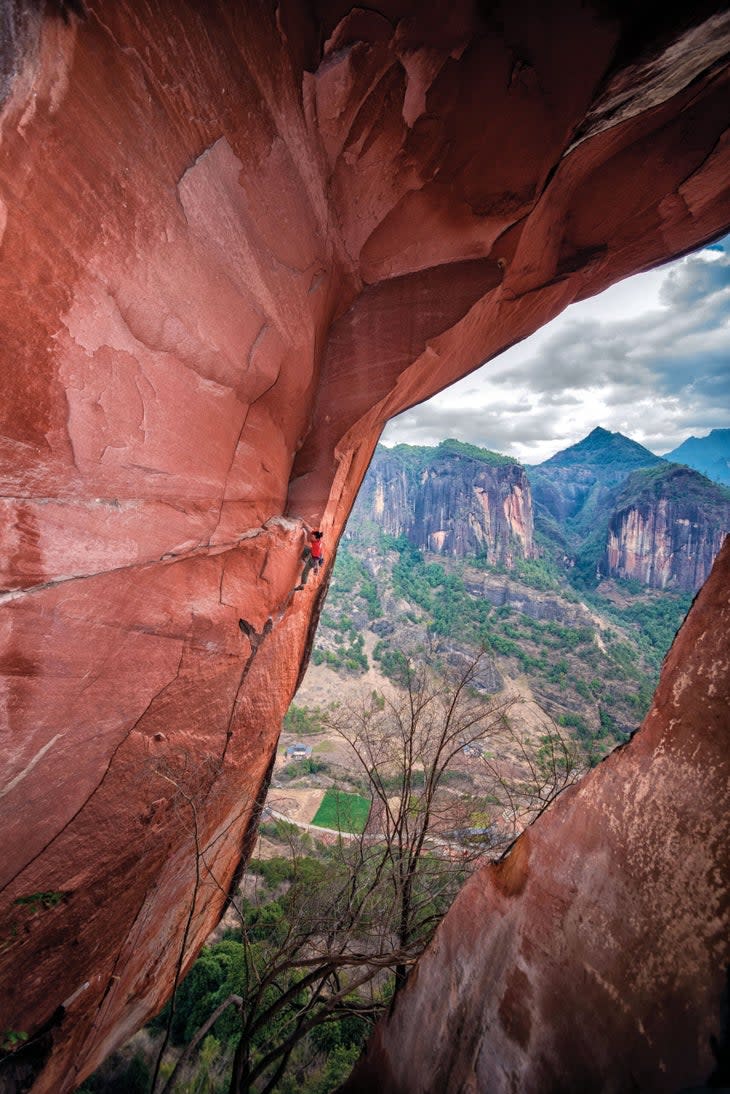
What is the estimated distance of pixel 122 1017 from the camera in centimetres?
522

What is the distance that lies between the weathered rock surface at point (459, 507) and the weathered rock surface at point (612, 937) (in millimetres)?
76386

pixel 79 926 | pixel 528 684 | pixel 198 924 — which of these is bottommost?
pixel 528 684

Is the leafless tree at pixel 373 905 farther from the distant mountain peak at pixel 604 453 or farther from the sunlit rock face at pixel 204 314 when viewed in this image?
the distant mountain peak at pixel 604 453

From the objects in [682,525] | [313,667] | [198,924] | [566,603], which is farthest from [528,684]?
[198,924]

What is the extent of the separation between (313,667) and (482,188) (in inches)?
2105

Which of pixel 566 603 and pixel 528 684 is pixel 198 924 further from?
pixel 566 603

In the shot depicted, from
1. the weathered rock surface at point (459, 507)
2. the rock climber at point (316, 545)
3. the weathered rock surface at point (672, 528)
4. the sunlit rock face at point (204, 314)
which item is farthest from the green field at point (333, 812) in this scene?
the weathered rock surface at point (672, 528)

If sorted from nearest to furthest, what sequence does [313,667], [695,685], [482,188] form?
[695,685], [482,188], [313,667]

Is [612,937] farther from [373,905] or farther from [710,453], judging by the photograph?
[710,453]

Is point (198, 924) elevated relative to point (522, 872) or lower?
lower

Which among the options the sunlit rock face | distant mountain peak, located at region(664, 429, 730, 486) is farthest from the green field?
distant mountain peak, located at region(664, 429, 730, 486)

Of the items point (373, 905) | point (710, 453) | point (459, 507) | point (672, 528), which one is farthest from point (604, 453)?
point (373, 905)

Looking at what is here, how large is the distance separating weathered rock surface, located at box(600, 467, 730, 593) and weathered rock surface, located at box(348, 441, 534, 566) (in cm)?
1727

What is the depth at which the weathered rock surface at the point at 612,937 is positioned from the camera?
6.84 feet
